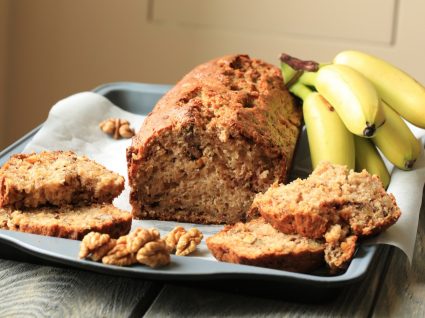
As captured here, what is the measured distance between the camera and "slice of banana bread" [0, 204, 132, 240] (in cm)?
193

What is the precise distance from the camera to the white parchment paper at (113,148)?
6.77ft

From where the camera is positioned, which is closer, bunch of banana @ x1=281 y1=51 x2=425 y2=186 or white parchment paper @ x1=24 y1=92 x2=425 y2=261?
white parchment paper @ x1=24 y1=92 x2=425 y2=261

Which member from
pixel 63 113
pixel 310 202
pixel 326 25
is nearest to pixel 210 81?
pixel 63 113

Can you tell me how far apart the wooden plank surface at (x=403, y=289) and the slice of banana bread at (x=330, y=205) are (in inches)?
5.3

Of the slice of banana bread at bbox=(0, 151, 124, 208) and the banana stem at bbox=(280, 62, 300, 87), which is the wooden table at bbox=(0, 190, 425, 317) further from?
the banana stem at bbox=(280, 62, 300, 87)

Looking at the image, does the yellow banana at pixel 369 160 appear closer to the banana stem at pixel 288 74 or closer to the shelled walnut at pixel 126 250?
the banana stem at pixel 288 74

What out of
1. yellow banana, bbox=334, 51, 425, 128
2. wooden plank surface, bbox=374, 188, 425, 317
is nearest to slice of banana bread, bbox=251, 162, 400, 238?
wooden plank surface, bbox=374, 188, 425, 317

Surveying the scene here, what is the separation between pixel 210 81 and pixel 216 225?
1.52 feet

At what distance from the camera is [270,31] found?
4.09 metres

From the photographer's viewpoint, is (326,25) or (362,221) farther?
(326,25)

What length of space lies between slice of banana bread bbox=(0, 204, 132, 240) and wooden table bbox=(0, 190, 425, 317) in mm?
85

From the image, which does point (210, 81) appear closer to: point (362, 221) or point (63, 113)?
point (63, 113)

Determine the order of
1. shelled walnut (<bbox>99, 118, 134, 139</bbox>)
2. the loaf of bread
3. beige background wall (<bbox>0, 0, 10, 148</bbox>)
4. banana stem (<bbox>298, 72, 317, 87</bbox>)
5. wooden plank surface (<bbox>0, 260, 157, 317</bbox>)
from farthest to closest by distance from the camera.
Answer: beige background wall (<bbox>0, 0, 10, 148</bbox>)
shelled walnut (<bbox>99, 118, 134, 139</bbox>)
banana stem (<bbox>298, 72, 317, 87</bbox>)
the loaf of bread
wooden plank surface (<bbox>0, 260, 157, 317</bbox>)

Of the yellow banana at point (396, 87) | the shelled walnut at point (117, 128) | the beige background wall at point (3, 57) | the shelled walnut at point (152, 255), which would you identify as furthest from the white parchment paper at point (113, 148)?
the beige background wall at point (3, 57)
